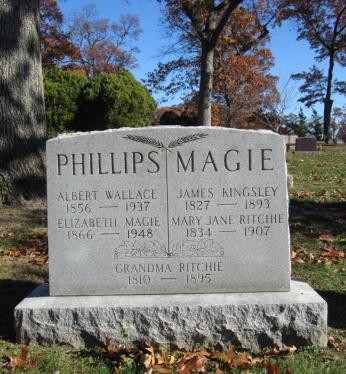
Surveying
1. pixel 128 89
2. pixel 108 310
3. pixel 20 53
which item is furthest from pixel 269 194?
pixel 128 89

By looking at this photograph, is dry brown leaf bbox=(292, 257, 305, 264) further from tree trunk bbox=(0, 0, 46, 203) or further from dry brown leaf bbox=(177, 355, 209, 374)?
tree trunk bbox=(0, 0, 46, 203)

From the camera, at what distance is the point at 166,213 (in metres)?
4.00

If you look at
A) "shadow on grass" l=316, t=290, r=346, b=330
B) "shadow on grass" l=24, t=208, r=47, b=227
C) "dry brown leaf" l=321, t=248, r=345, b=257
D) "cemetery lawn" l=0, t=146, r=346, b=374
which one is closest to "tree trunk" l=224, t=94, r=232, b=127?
"cemetery lawn" l=0, t=146, r=346, b=374

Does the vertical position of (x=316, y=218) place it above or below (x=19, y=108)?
below

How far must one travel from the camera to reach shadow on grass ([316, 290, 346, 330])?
4.12 meters

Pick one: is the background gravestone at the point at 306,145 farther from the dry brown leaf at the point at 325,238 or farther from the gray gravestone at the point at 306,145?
the dry brown leaf at the point at 325,238

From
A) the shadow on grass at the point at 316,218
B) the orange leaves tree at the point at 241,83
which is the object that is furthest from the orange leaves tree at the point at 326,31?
the shadow on grass at the point at 316,218

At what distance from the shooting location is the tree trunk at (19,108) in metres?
7.53

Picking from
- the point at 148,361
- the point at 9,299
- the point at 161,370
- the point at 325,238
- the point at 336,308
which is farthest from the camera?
the point at 325,238

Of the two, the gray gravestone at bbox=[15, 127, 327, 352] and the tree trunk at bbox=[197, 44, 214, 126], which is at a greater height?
the tree trunk at bbox=[197, 44, 214, 126]

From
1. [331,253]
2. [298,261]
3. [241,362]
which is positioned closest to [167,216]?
[241,362]

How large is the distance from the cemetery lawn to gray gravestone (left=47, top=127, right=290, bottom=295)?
553mm

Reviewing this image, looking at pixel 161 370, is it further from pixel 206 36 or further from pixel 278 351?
pixel 206 36

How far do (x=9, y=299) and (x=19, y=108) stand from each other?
150 inches
